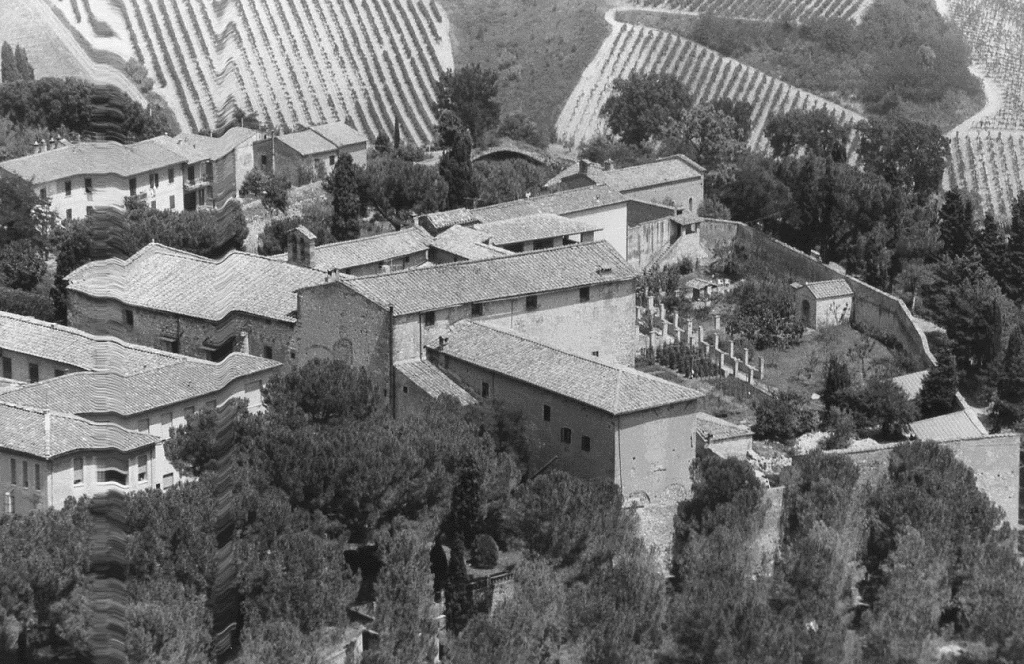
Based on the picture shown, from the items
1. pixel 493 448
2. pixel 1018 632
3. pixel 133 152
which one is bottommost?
pixel 1018 632

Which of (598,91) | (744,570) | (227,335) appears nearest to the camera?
(744,570)

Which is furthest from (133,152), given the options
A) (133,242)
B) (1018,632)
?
(1018,632)

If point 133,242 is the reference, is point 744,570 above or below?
below

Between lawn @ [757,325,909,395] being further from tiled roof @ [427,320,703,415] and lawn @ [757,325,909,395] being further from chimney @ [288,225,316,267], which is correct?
chimney @ [288,225,316,267]

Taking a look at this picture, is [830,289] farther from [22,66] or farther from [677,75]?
[677,75]

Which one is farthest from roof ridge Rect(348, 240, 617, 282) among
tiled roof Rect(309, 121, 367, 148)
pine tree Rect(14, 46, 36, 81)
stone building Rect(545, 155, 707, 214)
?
pine tree Rect(14, 46, 36, 81)

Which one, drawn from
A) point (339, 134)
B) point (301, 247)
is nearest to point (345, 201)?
point (301, 247)

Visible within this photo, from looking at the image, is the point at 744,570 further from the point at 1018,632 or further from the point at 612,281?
the point at 612,281
